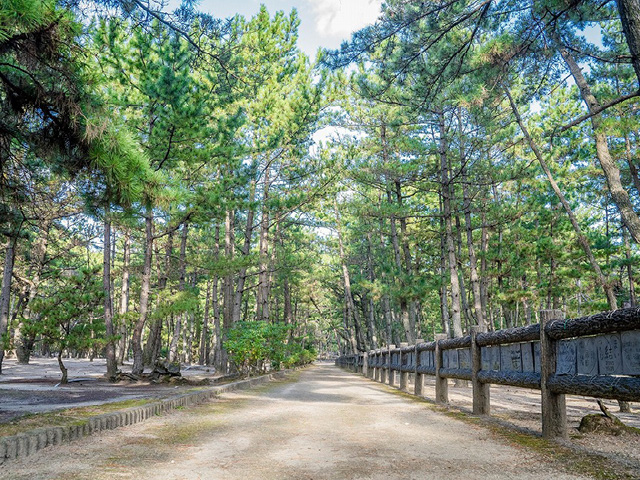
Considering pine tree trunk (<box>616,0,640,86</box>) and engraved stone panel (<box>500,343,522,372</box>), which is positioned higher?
pine tree trunk (<box>616,0,640,86</box>)

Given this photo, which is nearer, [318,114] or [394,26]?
[394,26]

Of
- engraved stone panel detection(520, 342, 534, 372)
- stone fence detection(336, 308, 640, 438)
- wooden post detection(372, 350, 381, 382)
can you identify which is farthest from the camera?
wooden post detection(372, 350, 381, 382)

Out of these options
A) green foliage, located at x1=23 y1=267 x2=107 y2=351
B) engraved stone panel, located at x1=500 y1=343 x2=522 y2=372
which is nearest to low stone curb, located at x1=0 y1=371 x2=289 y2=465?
engraved stone panel, located at x1=500 y1=343 x2=522 y2=372

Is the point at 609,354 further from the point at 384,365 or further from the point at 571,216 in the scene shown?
the point at 384,365

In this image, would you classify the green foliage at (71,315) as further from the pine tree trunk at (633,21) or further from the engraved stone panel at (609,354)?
the pine tree trunk at (633,21)

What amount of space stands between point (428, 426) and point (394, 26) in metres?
5.35

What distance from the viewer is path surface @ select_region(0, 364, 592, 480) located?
2.82 metres

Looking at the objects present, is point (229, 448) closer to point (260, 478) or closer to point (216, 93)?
point (260, 478)

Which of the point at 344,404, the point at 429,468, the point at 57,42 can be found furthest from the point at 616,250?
the point at 57,42

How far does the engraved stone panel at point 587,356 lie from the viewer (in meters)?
3.46

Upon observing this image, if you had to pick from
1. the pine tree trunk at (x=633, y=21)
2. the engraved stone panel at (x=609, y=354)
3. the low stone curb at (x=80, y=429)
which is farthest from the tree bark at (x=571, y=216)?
the low stone curb at (x=80, y=429)

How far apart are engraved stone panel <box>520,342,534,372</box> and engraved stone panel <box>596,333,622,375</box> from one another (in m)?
1.08

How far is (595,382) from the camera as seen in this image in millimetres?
3371

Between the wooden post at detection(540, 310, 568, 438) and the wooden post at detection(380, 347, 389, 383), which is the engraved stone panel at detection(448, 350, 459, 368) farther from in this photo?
the wooden post at detection(380, 347, 389, 383)
